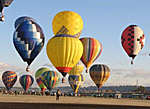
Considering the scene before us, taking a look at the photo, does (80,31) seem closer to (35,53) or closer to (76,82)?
(35,53)

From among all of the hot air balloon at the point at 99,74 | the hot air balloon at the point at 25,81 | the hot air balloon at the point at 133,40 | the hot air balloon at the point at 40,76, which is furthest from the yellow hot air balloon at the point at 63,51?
the hot air balloon at the point at 25,81

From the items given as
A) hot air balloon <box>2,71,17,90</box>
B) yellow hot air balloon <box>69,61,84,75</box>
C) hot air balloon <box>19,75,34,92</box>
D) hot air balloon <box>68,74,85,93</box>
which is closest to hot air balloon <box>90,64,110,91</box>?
yellow hot air balloon <box>69,61,84,75</box>

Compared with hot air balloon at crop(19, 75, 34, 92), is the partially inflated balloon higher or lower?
higher

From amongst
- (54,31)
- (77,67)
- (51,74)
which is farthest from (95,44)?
(51,74)

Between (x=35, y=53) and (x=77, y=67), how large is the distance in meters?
33.1

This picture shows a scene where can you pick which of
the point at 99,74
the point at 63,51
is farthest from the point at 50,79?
the point at 63,51

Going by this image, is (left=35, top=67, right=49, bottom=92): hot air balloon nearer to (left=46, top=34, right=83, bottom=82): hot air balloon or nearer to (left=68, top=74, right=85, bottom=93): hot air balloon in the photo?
(left=68, top=74, right=85, bottom=93): hot air balloon

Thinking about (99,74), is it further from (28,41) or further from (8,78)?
(8,78)

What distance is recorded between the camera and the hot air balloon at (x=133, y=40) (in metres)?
66.5

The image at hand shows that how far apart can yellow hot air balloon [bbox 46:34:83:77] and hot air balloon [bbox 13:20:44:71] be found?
349cm

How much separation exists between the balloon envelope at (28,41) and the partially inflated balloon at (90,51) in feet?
43.6

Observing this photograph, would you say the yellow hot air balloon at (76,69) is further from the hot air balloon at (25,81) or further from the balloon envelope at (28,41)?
the balloon envelope at (28,41)

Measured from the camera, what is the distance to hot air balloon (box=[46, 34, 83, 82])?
56000 millimetres

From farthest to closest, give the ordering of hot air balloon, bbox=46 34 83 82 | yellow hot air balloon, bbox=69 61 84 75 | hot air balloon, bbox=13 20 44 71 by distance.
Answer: yellow hot air balloon, bbox=69 61 84 75, hot air balloon, bbox=13 20 44 71, hot air balloon, bbox=46 34 83 82
